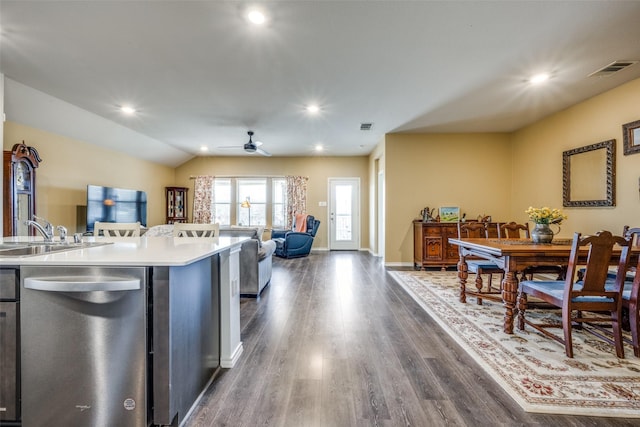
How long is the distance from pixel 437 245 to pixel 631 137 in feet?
9.41

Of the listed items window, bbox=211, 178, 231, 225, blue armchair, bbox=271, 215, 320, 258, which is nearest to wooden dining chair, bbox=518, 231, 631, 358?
blue armchair, bbox=271, 215, 320, 258

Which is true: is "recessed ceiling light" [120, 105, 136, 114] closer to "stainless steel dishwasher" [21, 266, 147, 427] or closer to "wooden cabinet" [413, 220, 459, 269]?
"stainless steel dishwasher" [21, 266, 147, 427]

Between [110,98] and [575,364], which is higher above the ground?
[110,98]

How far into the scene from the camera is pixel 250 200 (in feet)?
26.5

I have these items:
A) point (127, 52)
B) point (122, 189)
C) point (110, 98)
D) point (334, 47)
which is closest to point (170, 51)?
point (127, 52)

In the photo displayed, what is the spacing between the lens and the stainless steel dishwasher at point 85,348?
1344 millimetres

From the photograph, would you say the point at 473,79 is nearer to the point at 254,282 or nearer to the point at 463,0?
the point at 463,0

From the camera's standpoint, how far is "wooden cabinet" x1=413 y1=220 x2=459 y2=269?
525 centimetres

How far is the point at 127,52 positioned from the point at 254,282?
9.22 feet

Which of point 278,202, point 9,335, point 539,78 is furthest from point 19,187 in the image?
point 539,78

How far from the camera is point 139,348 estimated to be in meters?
1.35

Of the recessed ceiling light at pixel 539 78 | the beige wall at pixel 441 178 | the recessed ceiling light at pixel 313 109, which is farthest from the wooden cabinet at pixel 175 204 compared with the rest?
the recessed ceiling light at pixel 539 78

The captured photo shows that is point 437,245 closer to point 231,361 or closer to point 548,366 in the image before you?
point 548,366

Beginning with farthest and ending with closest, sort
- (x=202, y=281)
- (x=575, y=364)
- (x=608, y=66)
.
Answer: (x=608, y=66) → (x=575, y=364) → (x=202, y=281)
